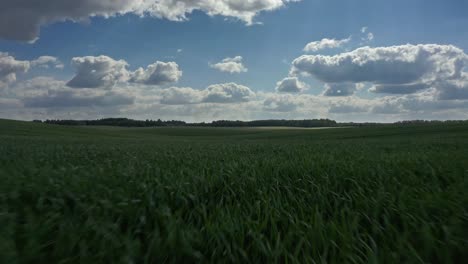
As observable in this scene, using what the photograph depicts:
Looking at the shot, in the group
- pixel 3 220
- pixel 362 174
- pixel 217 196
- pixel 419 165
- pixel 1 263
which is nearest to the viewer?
pixel 1 263

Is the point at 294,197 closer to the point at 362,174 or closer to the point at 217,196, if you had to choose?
the point at 217,196

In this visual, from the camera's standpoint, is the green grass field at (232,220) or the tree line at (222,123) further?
the tree line at (222,123)

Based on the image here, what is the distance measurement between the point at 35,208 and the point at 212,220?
160cm

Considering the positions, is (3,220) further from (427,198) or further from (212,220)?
(427,198)

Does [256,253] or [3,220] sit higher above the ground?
[3,220]

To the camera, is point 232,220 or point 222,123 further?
point 222,123

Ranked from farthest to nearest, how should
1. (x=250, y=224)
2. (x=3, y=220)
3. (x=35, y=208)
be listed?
(x=35, y=208)
(x=250, y=224)
(x=3, y=220)

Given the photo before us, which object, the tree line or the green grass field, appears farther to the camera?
the tree line

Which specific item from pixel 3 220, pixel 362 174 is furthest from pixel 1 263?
pixel 362 174

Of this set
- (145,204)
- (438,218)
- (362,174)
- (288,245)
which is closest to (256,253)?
(288,245)

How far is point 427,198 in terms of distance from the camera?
2982 mm

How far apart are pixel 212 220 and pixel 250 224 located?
411mm

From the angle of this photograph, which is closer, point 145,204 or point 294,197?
point 145,204

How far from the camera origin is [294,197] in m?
3.33
